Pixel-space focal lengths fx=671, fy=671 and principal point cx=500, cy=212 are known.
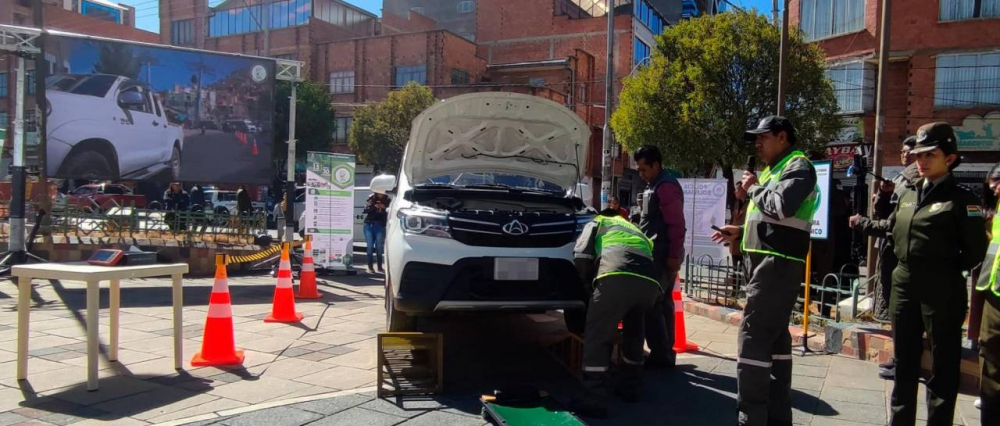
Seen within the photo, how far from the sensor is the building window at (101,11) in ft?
166

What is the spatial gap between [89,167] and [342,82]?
2593 centimetres

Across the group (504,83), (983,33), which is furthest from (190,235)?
(504,83)

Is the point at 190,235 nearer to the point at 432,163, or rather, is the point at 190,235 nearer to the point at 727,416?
the point at 432,163

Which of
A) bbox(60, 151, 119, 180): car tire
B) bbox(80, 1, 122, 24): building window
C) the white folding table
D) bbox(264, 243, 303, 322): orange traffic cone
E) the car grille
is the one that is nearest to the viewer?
the white folding table

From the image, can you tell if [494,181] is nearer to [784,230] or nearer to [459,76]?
[784,230]

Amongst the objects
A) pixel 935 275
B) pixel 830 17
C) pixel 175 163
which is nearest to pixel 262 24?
pixel 175 163

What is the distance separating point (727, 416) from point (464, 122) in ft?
11.3

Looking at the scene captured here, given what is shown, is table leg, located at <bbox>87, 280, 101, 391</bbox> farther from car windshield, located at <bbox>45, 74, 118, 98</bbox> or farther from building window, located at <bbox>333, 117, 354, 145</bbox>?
building window, located at <bbox>333, 117, 354, 145</bbox>

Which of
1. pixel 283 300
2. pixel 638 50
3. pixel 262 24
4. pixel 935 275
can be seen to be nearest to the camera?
pixel 935 275

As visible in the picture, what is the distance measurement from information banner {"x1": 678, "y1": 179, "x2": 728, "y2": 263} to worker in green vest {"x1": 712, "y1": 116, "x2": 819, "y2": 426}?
21.8ft

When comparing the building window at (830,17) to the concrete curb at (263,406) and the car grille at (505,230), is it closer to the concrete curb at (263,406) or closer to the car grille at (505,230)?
the car grille at (505,230)

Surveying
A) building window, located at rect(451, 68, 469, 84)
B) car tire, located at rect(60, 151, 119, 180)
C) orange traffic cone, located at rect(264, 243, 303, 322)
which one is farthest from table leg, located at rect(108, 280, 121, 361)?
building window, located at rect(451, 68, 469, 84)

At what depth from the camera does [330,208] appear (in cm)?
1208

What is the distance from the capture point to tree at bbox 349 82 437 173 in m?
30.0
